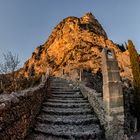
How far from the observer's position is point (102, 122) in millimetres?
8109

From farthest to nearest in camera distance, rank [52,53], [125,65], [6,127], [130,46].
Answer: [52,53] < [125,65] < [130,46] < [6,127]

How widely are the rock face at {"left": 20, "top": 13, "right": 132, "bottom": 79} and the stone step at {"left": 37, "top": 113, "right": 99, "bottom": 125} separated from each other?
87.6 ft

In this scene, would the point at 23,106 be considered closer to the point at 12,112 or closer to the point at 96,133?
the point at 12,112

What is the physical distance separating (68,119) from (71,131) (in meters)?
1.13

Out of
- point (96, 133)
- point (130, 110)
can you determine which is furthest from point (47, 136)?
point (130, 110)

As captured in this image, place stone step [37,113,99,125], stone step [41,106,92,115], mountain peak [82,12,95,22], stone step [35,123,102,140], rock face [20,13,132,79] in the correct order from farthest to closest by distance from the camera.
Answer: mountain peak [82,12,95,22] → rock face [20,13,132,79] → stone step [41,106,92,115] → stone step [37,113,99,125] → stone step [35,123,102,140]

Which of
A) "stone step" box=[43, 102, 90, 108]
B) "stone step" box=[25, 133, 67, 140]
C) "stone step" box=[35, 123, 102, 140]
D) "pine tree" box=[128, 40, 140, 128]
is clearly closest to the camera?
"stone step" box=[25, 133, 67, 140]

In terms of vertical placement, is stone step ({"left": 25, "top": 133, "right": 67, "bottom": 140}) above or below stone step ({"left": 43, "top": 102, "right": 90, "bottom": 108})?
below

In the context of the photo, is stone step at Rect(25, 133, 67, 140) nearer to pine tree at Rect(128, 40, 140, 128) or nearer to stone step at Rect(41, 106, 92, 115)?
stone step at Rect(41, 106, 92, 115)

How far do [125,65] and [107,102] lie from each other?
3400 centimetres

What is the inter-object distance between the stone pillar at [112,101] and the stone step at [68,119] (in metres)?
1.42

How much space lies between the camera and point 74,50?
4528cm

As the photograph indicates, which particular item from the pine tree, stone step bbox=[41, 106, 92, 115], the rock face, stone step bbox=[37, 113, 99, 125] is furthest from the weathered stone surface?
the rock face

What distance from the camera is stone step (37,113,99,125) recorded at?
8.60 m
